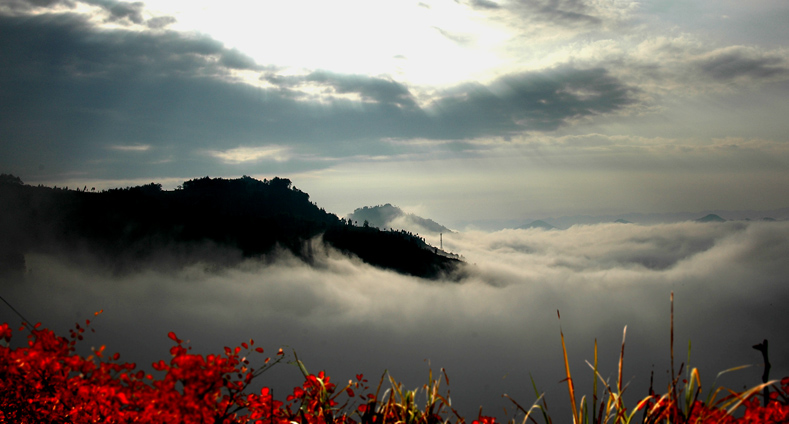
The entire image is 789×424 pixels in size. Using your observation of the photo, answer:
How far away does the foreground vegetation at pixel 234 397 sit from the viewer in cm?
709

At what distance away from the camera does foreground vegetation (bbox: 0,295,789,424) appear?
7.09 meters

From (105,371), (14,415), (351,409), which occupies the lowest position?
(14,415)

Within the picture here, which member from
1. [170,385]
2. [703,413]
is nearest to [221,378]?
[170,385]

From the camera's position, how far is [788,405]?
8031 millimetres

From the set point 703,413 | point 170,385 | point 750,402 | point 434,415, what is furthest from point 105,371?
point 750,402

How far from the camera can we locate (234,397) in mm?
8734

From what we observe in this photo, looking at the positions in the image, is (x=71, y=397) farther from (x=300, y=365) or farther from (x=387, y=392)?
(x=387, y=392)

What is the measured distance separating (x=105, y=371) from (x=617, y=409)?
407 inches

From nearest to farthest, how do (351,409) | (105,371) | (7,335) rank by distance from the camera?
1. (351,409)
2. (105,371)
3. (7,335)

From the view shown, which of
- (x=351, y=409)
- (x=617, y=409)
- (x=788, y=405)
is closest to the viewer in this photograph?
(x=617, y=409)

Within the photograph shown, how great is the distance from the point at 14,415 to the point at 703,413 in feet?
48.5

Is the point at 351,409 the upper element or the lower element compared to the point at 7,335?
lower

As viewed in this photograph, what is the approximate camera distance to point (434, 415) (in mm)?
8070

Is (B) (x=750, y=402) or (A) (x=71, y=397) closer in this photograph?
(B) (x=750, y=402)
